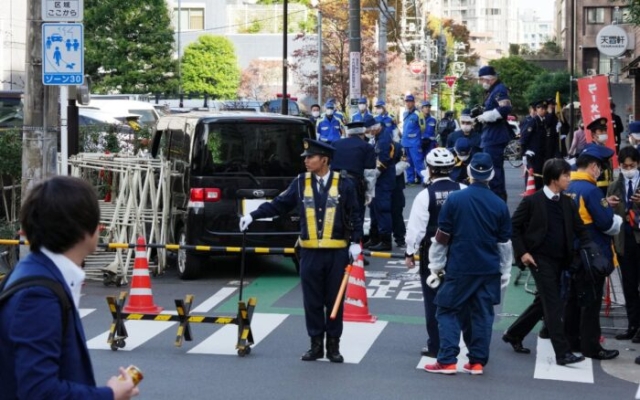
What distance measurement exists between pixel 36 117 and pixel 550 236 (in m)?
6.71

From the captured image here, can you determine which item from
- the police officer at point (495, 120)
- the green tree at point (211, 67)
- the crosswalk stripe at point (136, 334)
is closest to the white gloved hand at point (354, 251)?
the crosswalk stripe at point (136, 334)

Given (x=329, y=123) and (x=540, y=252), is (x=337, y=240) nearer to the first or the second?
(x=540, y=252)

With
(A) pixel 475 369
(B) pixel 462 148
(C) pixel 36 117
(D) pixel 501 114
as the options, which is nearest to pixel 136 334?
(A) pixel 475 369

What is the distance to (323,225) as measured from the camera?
10.2 m

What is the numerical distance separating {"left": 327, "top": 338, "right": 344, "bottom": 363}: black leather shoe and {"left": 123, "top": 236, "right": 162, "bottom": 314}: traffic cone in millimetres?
2784

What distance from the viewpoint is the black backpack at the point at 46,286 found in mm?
3754

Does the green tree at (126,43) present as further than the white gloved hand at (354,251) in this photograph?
Yes

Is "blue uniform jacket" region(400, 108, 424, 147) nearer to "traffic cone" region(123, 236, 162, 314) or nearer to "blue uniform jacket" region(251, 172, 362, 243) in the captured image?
"traffic cone" region(123, 236, 162, 314)

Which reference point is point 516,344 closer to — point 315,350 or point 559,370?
point 559,370

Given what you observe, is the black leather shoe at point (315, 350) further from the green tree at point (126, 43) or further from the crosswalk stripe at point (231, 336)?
the green tree at point (126, 43)

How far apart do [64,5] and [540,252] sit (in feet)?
22.2

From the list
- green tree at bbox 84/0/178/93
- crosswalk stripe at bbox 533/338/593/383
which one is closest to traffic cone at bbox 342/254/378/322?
crosswalk stripe at bbox 533/338/593/383

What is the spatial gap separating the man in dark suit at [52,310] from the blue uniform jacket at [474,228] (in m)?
5.96

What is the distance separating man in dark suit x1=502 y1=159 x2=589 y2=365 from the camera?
10125 millimetres
